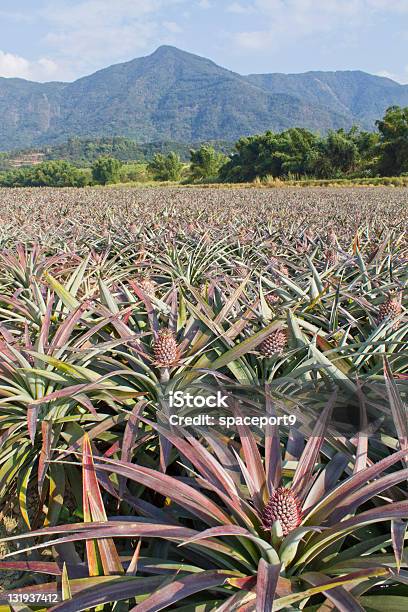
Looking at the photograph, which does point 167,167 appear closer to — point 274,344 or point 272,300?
point 272,300

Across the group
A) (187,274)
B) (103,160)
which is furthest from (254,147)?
(187,274)

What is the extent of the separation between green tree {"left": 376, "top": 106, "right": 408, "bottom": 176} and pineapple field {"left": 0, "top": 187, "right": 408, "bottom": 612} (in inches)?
1534

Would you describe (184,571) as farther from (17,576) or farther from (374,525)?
(17,576)

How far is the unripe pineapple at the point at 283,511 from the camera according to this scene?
0.94 meters

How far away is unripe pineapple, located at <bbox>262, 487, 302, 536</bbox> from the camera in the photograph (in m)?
0.94

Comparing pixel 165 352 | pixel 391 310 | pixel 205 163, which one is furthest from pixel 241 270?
pixel 205 163

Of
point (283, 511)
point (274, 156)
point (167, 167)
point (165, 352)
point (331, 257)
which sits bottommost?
point (283, 511)

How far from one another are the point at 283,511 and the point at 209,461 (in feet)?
0.72

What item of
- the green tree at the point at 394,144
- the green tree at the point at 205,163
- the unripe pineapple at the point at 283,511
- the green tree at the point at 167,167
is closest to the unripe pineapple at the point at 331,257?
the unripe pineapple at the point at 283,511

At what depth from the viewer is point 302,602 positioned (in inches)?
37.5

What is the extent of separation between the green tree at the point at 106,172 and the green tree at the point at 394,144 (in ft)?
119

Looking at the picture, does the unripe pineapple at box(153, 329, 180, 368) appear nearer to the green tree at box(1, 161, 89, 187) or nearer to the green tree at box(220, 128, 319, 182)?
the green tree at box(220, 128, 319, 182)

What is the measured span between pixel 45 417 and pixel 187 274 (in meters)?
1.62

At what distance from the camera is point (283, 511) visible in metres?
0.94
